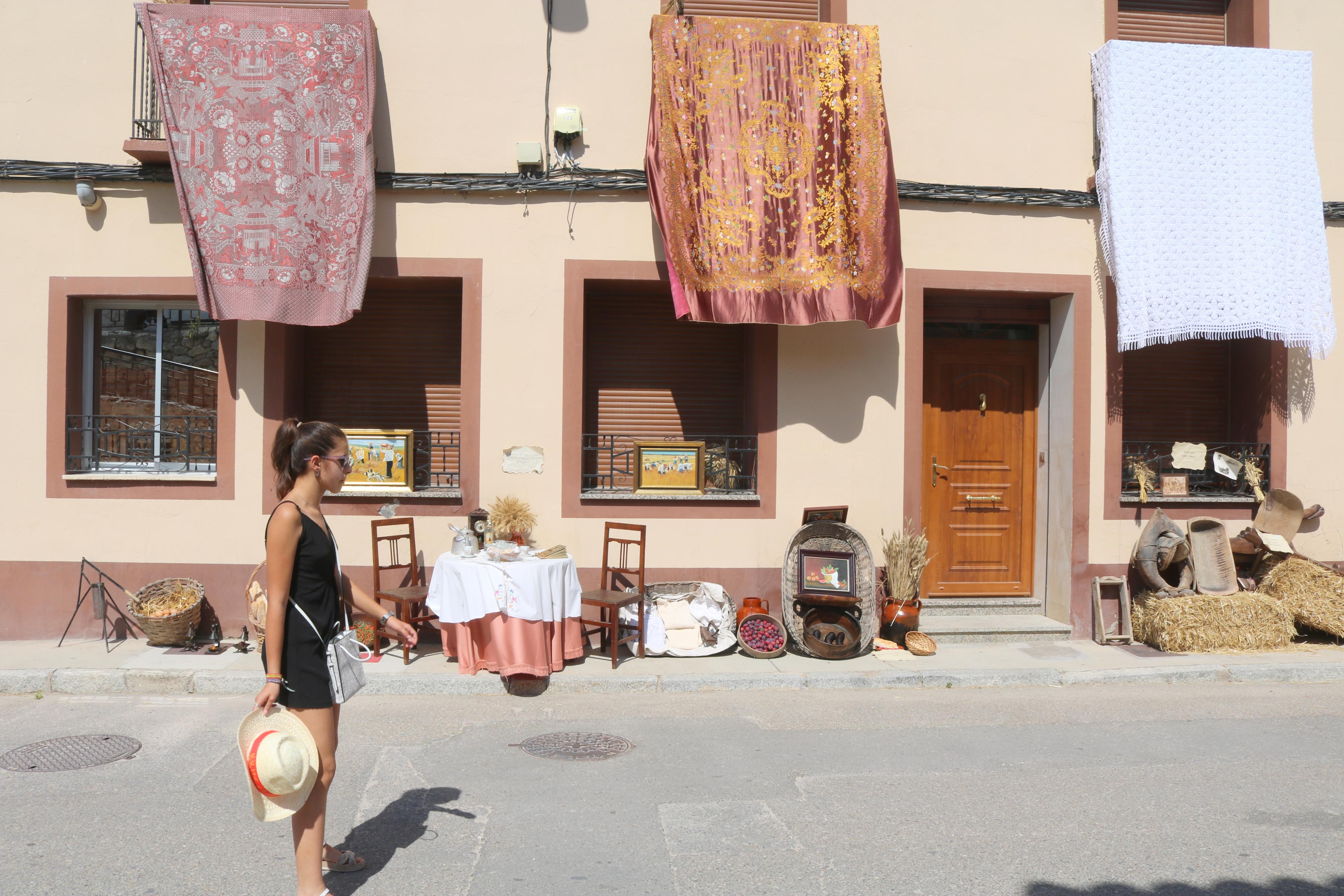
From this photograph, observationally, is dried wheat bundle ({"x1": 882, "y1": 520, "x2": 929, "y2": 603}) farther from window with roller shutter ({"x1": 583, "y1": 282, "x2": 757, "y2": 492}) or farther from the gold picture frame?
the gold picture frame

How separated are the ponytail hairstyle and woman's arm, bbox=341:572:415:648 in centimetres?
47

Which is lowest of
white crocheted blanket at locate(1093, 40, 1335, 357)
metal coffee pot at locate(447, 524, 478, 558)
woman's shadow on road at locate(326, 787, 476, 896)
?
woman's shadow on road at locate(326, 787, 476, 896)

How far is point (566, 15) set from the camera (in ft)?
28.4

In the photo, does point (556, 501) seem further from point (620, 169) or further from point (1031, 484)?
point (1031, 484)

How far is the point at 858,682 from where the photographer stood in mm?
7543

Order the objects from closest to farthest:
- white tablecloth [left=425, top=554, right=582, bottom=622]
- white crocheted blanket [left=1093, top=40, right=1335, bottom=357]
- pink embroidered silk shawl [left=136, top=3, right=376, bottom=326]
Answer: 1. white tablecloth [left=425, top=554, right=582, bottom=622]
2. pink embroidered silk shawl [left=136, top=3, right=376, bottom=326]
3. white crocheted blanket [left=1093, top=40, right=1335, bottom=357]

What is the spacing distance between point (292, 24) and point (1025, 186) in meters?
6.71

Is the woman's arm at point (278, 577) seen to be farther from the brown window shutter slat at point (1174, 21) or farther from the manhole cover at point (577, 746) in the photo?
the brown window shutter slat at point (1174, 21)

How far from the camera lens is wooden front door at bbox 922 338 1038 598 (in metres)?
9.54

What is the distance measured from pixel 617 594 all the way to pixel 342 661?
171 inches

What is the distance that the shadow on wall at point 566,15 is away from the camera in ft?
28.4

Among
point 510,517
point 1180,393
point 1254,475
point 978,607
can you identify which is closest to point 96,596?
point 510,517

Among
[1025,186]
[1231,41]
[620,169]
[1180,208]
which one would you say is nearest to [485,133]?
[620,169]

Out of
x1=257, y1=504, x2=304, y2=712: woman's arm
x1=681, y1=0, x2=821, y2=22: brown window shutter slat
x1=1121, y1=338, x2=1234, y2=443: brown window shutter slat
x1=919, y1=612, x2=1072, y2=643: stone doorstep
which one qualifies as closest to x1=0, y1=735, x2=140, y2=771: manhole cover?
x1=257, y1=504, x2=304, y2=712: woman's arm
